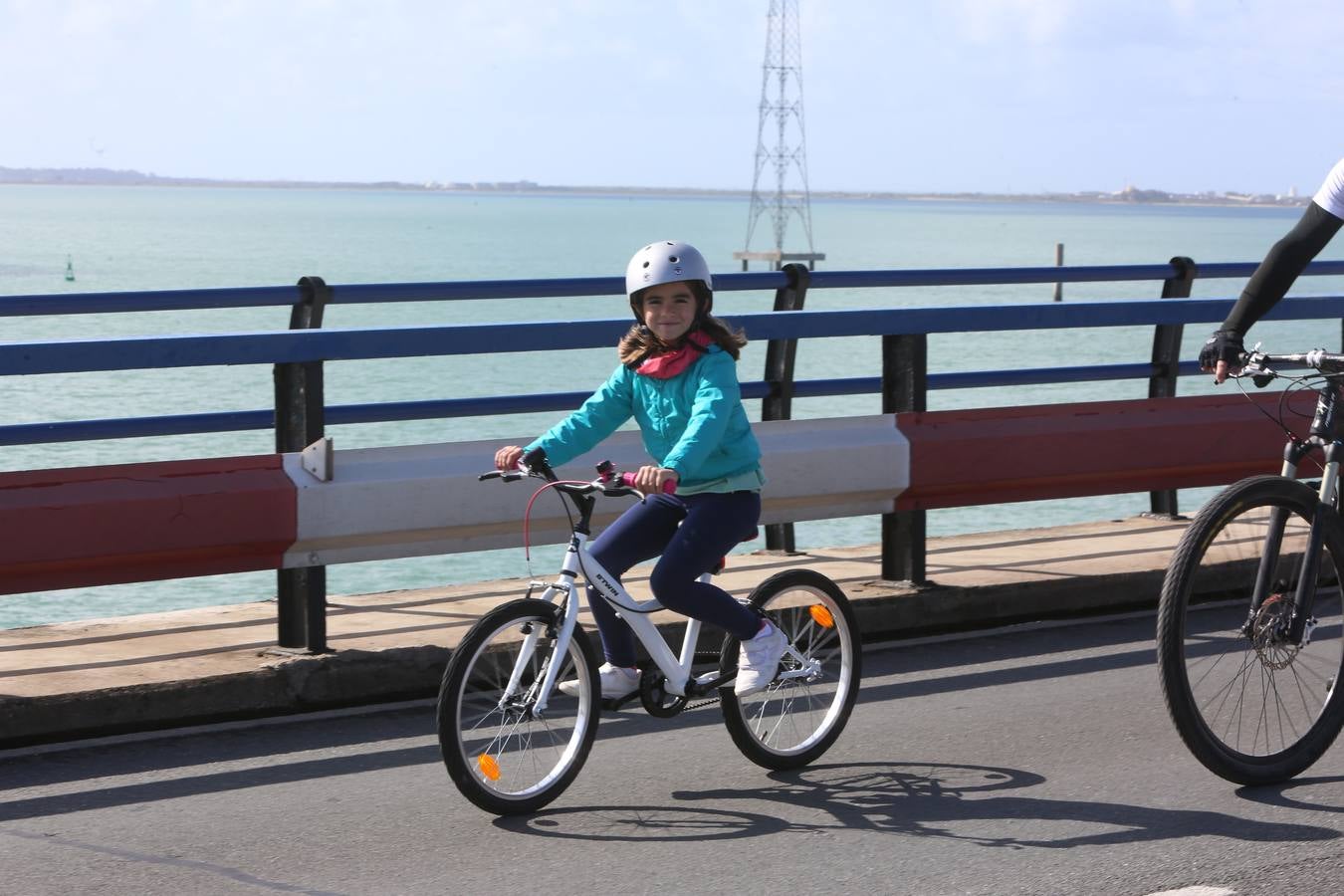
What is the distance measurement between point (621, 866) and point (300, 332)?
2407mm

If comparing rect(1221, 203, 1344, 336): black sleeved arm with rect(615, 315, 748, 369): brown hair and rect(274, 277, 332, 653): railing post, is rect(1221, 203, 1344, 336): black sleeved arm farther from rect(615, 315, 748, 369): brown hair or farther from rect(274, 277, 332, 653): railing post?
rect(274, 277, 332, 653): railing post

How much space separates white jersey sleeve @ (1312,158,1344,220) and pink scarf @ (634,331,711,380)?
177cm

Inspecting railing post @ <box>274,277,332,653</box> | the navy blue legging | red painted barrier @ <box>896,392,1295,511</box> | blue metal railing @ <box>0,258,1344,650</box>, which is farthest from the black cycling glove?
railing post @ <box>274,277,332,653</box>

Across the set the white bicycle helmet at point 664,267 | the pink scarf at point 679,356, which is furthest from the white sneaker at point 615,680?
the white bicycle helmet at point 664,267

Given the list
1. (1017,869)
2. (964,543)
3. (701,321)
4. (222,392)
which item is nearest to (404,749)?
(701,321)

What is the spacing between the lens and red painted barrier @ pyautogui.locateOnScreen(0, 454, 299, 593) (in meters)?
5.91

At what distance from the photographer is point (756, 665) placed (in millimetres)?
5539

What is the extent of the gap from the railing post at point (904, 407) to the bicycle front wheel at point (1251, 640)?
7.32 ft

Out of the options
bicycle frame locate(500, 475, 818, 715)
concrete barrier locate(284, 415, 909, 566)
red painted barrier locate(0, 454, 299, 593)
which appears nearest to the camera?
bicycle frame locate(500, 475, 818, 715)

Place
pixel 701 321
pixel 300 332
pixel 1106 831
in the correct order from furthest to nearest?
1. pixel 300 332
2. pixel 701 321
3. pixel 1106 831

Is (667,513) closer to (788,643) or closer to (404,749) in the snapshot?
(788,643)

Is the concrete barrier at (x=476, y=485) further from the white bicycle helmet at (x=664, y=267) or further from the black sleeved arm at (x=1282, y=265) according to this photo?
the white bicycle helmet at (x=664, y=267)

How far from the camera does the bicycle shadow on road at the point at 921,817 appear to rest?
5.02 meters

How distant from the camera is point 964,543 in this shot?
30.2 ft
